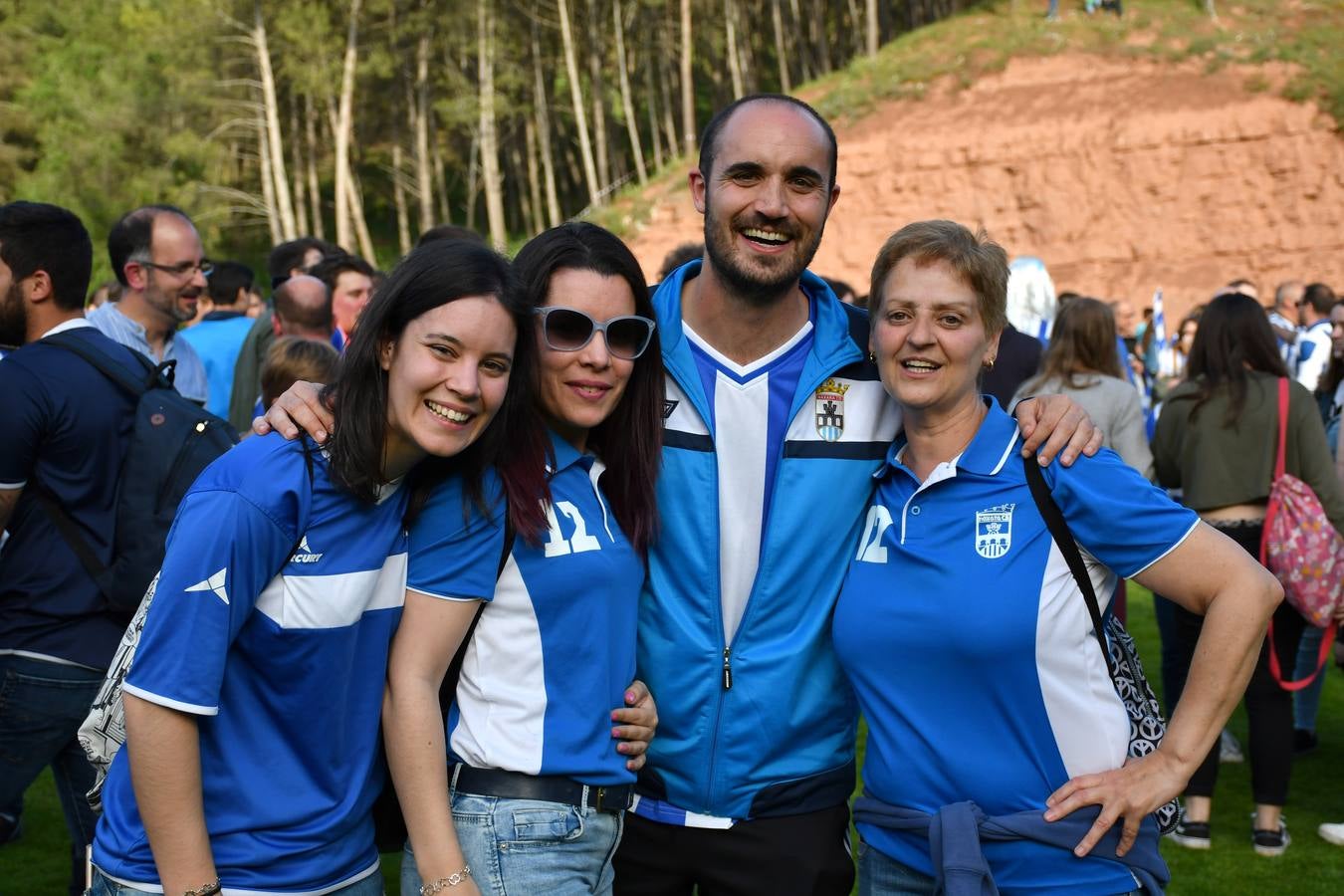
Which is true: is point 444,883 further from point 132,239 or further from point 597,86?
point 597,86

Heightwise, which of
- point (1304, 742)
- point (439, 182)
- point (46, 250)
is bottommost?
point (1304, 742)

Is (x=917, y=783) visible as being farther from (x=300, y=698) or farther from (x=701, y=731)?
(x=300, y=698)

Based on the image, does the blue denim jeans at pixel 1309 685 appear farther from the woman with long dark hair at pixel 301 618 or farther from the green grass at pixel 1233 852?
the woman with long dark hair at pixel 301 618

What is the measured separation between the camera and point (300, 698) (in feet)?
8.54

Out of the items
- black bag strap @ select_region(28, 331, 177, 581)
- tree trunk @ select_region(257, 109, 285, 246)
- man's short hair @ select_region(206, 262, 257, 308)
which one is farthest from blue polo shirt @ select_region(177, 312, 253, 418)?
tree trunk @ select_region(257, 109, 285, 246)

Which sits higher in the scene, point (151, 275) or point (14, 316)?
point (151, 275)

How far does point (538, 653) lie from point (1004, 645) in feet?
3.45

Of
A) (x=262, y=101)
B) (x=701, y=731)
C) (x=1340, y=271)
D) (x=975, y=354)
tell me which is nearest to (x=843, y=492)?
(x=975, y=354)

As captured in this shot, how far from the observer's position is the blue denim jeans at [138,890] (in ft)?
8.44

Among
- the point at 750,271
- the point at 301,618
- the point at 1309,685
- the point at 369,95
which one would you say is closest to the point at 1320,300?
the point at 1309,685

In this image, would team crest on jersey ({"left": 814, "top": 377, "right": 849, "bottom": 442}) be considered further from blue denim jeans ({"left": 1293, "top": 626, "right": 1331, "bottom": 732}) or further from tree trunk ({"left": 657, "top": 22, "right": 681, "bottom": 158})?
tree trunk ({"left": 657, "top": 22, "right": 681, "bottom": 158})

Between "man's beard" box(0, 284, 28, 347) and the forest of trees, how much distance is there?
3271 centimetres

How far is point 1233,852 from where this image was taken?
20.8ft

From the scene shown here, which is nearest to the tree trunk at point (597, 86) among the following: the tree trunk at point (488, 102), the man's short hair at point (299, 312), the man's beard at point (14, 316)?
the tree trunk at point (488, 102)
